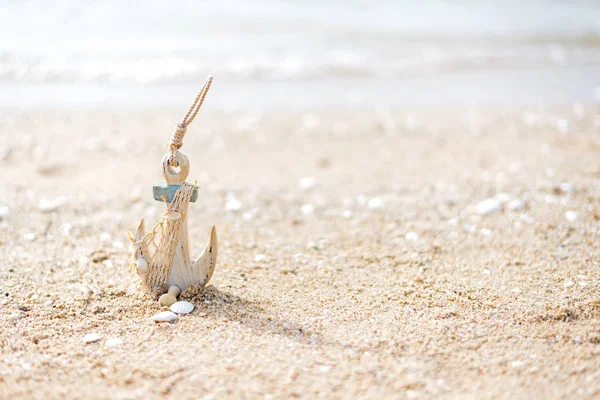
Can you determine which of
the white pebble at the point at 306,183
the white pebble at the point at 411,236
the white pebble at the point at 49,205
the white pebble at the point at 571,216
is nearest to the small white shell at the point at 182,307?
the white pebble at the point at 411,236

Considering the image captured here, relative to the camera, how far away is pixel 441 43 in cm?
1166

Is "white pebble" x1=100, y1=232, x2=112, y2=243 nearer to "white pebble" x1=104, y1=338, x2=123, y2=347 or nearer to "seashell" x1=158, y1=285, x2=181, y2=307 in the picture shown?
"seashell" x1=158, y1=285, x2=181, y2=307

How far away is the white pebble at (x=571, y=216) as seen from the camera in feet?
12.0

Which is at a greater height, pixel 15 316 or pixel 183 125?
pixel 183 125

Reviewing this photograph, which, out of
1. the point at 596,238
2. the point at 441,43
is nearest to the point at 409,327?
the point at 596,238

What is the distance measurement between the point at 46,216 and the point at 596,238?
11.8 feet

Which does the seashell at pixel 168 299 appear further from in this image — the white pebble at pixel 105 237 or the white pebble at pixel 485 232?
the white pebble at pixel 485 232

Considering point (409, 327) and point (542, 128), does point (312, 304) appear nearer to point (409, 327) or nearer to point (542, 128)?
point (409, 327)

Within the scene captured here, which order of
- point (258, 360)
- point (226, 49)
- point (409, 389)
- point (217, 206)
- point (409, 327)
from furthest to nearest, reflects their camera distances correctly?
1. point (226, 49)
2. point (217, 206)
3. point (409, 327)
4. point (258, 360)
5. point (409, 389)

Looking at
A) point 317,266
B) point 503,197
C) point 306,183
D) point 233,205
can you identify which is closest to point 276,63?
point 306,183

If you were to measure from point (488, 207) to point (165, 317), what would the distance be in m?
2.46

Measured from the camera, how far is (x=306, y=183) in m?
4.71

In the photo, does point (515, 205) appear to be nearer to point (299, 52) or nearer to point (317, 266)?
point (317, 266)

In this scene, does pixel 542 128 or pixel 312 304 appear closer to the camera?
pixel 312 304
